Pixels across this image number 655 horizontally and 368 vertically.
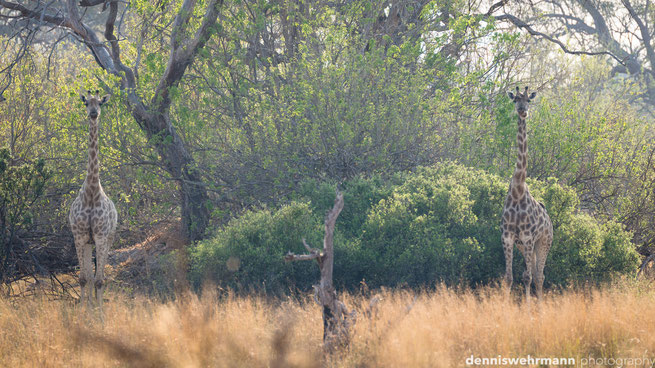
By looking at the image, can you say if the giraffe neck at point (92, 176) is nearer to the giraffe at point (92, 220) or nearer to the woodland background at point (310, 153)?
the giraffe at point (92, 220)

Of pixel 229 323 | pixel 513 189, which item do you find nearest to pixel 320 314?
pixel 229 323

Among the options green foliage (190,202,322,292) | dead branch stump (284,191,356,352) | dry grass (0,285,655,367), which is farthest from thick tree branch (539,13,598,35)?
dead branch stump (284,191,356,352)

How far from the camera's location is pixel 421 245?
32.6 feet

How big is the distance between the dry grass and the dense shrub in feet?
6.36

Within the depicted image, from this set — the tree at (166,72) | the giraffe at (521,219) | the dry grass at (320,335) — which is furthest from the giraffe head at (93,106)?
the giraffe at (521,219)

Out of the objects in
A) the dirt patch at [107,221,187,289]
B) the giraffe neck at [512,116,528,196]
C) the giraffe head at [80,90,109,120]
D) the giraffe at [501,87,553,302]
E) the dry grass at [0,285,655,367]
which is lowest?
the dry grass at [0,285,655,367]

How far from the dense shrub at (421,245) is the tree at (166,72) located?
278 centimetres

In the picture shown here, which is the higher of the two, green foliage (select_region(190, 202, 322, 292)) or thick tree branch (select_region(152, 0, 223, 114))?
thick tree branch (select_region(152, 0, 223, 114))

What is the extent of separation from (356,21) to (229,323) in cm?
880

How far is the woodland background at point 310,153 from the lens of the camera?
10.1 metres

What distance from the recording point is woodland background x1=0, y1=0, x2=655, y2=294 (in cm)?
1013

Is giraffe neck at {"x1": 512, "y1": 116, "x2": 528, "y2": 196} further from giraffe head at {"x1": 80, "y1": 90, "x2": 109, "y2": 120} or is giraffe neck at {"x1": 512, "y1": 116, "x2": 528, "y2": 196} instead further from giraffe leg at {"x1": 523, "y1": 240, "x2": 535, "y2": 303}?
giraffe head at {"x1": 80, "y1": 90, "x2": 109, "y2": 120}

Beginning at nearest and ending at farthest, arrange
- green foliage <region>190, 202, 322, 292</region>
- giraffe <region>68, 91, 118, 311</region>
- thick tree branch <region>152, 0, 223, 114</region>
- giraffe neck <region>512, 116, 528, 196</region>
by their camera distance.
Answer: giraffe neck <region>512, 116, 528, 196</region>, giraffe <region>68, 91, 118, 311</region>, green foliage <region>190, 202, 322, 292</region>, thick tree branch <region>152, 0, 223, 114</region>

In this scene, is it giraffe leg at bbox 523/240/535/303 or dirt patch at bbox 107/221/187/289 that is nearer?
giraffe leg at bbox 523/240/535/303
